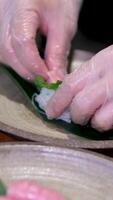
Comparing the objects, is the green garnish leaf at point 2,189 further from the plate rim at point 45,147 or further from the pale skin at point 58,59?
the pale skin at point 58,59

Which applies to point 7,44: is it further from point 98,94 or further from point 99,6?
point 99,6

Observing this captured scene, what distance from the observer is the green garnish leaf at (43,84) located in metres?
0.73

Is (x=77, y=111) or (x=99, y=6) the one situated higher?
(x=77, y=111)

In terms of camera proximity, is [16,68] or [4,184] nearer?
[4,184]

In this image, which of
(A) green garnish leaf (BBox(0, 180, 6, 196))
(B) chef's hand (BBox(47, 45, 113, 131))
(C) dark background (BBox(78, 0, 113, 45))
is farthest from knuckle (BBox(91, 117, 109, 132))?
(C) dark background (BBox(78, 0, 113, 45))

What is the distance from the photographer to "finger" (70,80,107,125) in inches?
27.0

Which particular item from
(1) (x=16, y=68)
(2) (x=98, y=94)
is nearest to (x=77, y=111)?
(2) (x=98, y=94)

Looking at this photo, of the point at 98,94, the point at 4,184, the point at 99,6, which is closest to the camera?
the point at 4,184

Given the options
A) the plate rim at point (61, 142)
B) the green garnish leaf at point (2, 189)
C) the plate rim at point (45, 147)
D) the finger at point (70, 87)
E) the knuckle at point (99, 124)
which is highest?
the green garnish leaf at point (2, 189)

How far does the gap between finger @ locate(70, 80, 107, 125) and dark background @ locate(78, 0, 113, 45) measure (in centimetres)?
42

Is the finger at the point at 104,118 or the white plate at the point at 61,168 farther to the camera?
the finger at the point at 104,118

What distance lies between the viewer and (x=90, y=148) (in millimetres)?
595

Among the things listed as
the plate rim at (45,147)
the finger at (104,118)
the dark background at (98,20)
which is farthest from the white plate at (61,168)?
the dark background at (98,20)

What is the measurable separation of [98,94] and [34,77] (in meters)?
0.13
